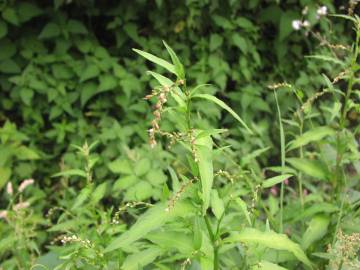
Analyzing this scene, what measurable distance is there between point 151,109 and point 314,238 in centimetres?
180

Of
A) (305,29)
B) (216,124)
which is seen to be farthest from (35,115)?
(305,29)

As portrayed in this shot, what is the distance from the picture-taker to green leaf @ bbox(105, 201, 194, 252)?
104cm

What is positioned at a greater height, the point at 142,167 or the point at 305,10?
the point at 305,10

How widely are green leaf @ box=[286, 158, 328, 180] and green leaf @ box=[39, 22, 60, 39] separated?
1.93 m

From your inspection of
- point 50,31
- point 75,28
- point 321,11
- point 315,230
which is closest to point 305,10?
point 321,11

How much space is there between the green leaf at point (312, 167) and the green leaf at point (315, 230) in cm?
14

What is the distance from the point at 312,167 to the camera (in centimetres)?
170

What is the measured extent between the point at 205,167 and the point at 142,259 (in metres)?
0.32

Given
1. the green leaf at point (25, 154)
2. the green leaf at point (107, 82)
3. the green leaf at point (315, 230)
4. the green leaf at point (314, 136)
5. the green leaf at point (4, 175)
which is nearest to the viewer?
the green leaf at point (315, 230)

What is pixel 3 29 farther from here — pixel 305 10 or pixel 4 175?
pixel 305 10

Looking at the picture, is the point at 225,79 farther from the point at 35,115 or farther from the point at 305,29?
the point at 35,115

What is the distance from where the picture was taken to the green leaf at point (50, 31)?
311cm

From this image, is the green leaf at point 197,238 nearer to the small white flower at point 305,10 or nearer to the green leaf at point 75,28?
the green leaf at point 75,28

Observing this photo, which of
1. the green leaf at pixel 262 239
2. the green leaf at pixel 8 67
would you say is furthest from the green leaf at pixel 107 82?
the green leaf at pixel 262 239
